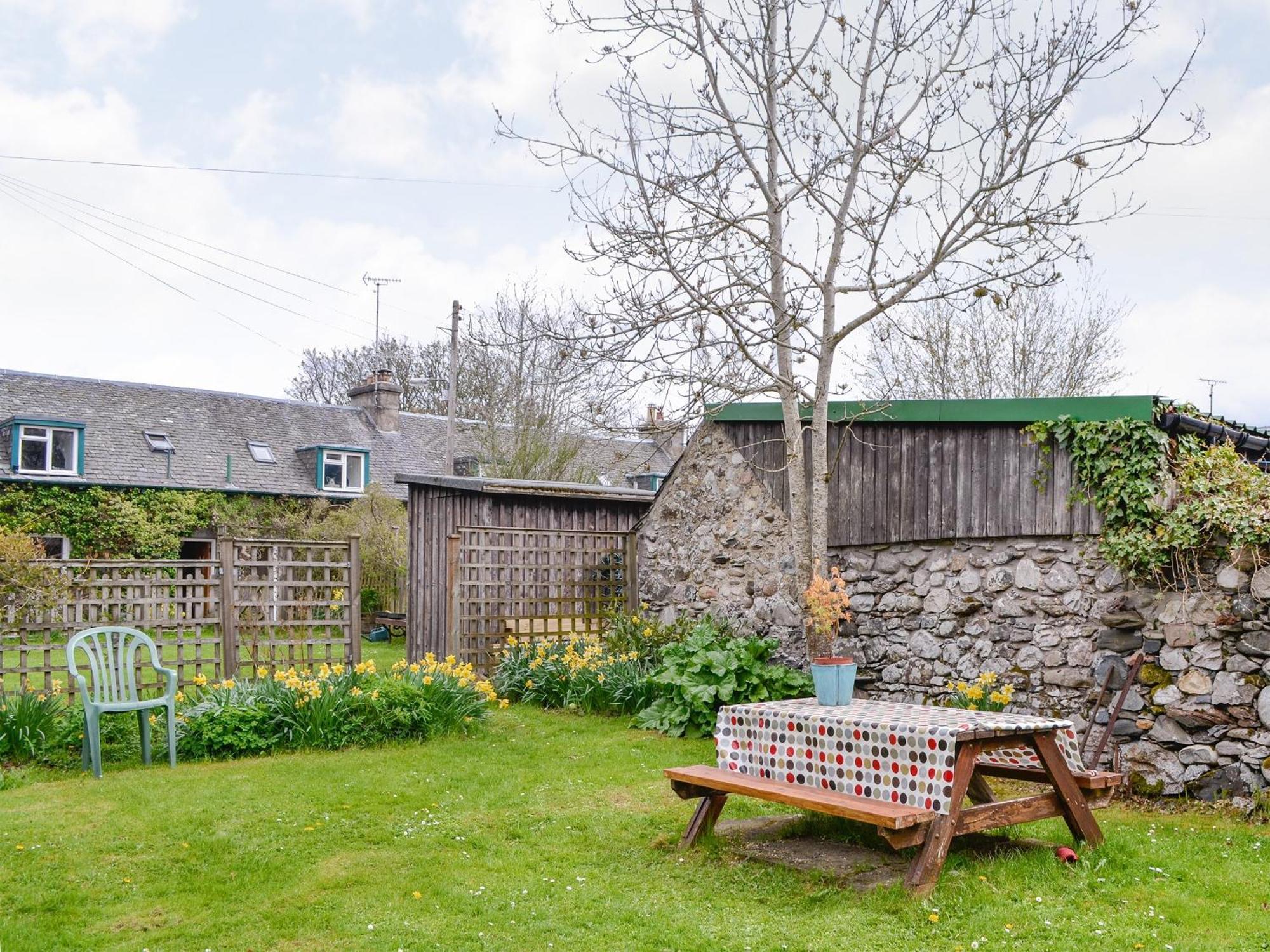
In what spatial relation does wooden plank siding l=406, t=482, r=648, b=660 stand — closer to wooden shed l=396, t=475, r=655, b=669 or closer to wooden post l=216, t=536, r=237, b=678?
wooden shed l=396, t=475, r=655, b=669

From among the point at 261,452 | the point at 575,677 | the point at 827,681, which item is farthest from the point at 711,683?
the point at 261,452

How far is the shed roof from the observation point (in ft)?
40.3

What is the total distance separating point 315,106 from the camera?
1009 centimetres

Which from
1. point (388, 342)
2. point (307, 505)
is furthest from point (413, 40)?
point (388, 342)

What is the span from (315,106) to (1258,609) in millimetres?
9211

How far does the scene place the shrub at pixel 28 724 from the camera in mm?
7324

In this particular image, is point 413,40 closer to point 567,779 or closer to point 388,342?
point 567,779

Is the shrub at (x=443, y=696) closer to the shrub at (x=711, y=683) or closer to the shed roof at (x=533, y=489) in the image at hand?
the shrub at (x=711, y=683)

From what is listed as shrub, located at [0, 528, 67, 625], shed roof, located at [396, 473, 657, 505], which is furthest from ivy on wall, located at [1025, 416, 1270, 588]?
shrub, located at [0, 528, 67, 625]

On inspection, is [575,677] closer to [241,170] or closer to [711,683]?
[711,683]

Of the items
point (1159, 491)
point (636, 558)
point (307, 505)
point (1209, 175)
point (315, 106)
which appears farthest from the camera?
point (307, 505)

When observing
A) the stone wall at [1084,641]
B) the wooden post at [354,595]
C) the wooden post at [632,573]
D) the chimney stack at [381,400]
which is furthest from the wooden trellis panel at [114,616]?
the chimney stack at [381,400]

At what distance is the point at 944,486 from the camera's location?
8.20 meters

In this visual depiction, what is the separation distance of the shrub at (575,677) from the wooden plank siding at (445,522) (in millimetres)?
1680
